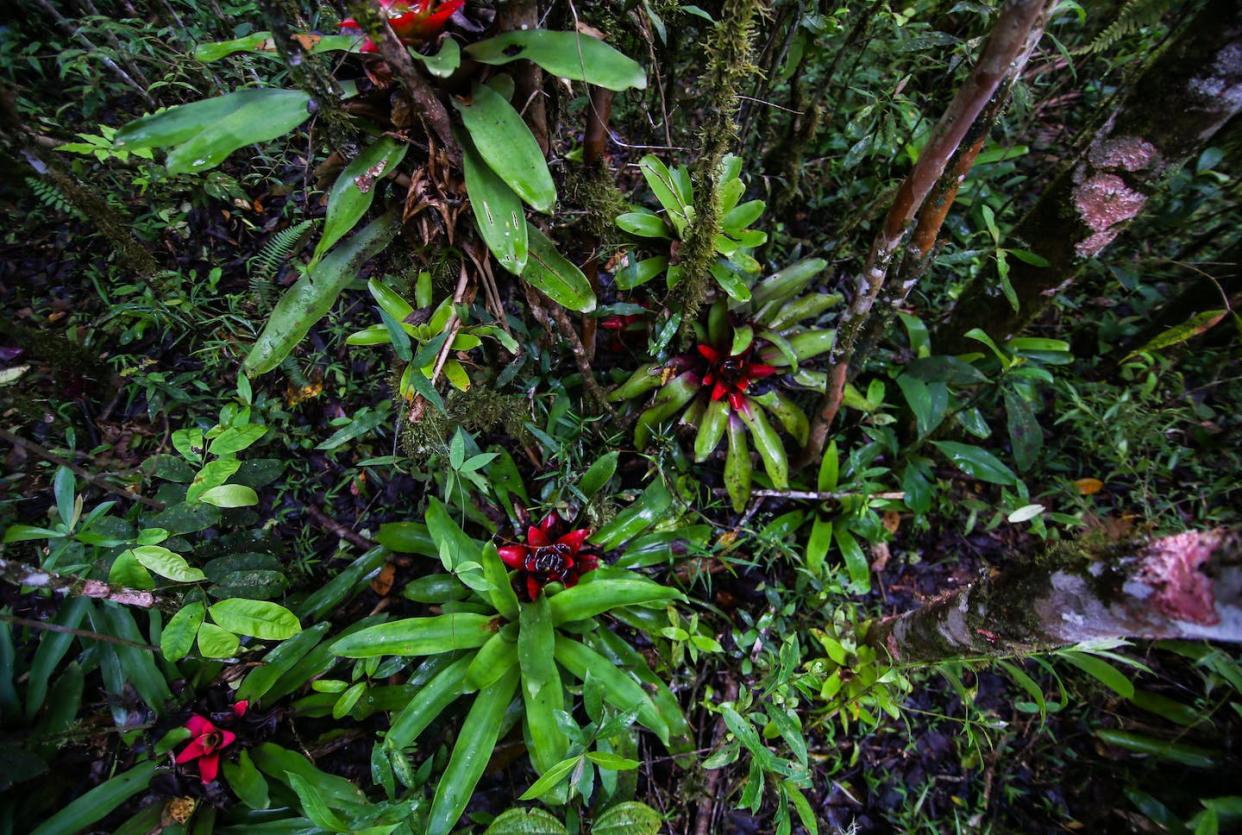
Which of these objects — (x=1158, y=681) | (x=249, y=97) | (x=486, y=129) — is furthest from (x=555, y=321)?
(x=1158, y=681)

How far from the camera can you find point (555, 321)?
1.79 meters

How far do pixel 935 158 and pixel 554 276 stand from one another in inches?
38.7

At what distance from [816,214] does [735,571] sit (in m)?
1.69

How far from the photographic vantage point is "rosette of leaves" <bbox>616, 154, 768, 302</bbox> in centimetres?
178

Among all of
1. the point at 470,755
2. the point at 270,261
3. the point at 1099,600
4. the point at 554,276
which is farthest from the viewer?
the point at 270,261

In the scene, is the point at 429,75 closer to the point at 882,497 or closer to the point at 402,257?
the point at 402,257

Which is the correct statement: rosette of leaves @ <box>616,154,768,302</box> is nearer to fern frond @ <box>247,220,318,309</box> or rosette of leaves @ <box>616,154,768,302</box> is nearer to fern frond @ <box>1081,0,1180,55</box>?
fern frond @ <box>1081,0,1180,55</box>

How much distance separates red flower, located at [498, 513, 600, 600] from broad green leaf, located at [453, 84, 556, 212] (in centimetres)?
105

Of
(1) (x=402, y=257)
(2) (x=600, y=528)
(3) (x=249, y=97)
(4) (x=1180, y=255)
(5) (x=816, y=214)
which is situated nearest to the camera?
(3) (x=249, y=97)

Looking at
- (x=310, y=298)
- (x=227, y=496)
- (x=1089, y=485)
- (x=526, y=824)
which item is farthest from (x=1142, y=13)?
(x=227, y=496)

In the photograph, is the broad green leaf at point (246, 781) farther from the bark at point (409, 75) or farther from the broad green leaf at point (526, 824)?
the bark at point (409, 75)

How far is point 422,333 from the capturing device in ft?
4.99

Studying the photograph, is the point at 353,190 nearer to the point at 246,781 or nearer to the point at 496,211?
the point at 496,211

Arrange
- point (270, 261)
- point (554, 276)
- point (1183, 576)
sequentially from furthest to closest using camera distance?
point (270, 261), point (554, 276), point (1183, 576)
